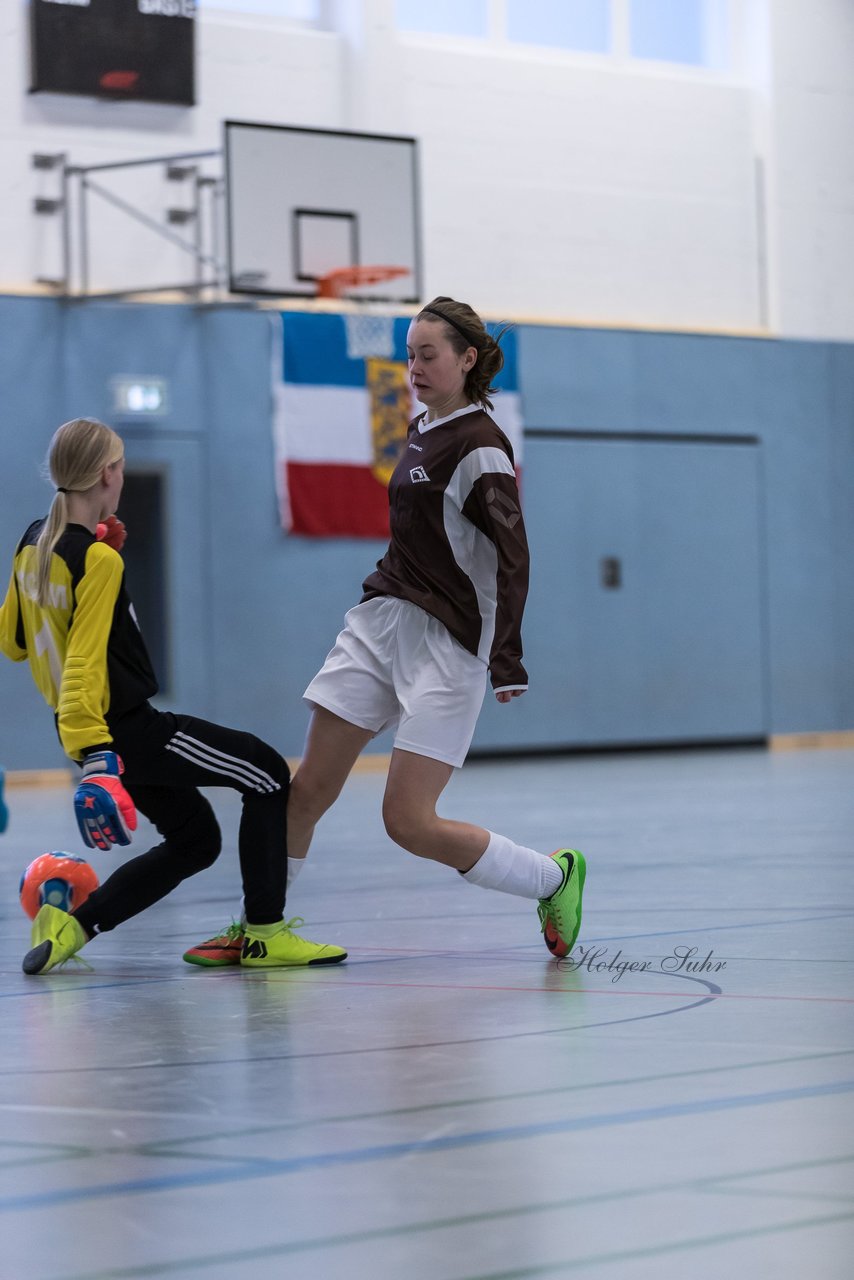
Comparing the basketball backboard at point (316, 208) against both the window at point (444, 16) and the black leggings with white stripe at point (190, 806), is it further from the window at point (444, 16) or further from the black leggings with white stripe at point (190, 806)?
the black leggings with white stripe at point (190, 806)

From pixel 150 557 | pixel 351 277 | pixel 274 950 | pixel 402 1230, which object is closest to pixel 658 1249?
pixel 402 1230

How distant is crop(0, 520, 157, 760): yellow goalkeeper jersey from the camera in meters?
4.32

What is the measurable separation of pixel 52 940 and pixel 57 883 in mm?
317

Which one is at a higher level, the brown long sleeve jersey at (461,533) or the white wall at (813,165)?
the white wall at (813,165)

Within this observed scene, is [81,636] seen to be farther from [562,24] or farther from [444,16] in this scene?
[562,24]

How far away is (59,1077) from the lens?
3.31 metres

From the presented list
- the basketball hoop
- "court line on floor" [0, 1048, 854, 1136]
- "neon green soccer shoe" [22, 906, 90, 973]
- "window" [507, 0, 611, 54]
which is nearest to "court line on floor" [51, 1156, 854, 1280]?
"court line on floor" [0, 1048, 854, 1136]

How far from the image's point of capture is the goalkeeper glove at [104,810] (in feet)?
13.8

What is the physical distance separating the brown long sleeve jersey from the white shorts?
4cm

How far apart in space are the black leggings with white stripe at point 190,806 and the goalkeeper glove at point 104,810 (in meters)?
0.23

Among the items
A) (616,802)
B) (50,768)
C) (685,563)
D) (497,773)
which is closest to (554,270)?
(685,563)

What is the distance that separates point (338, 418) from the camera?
1606cm

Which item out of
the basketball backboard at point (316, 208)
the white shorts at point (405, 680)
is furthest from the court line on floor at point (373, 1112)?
the basketball backboard at point (316, 208)

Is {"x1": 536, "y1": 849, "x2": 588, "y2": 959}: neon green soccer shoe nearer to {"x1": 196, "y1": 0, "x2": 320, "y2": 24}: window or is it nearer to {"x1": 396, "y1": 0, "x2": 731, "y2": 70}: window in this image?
{"x1": 196, "y1": 0, "x2": 320, "y2": 24}: window
